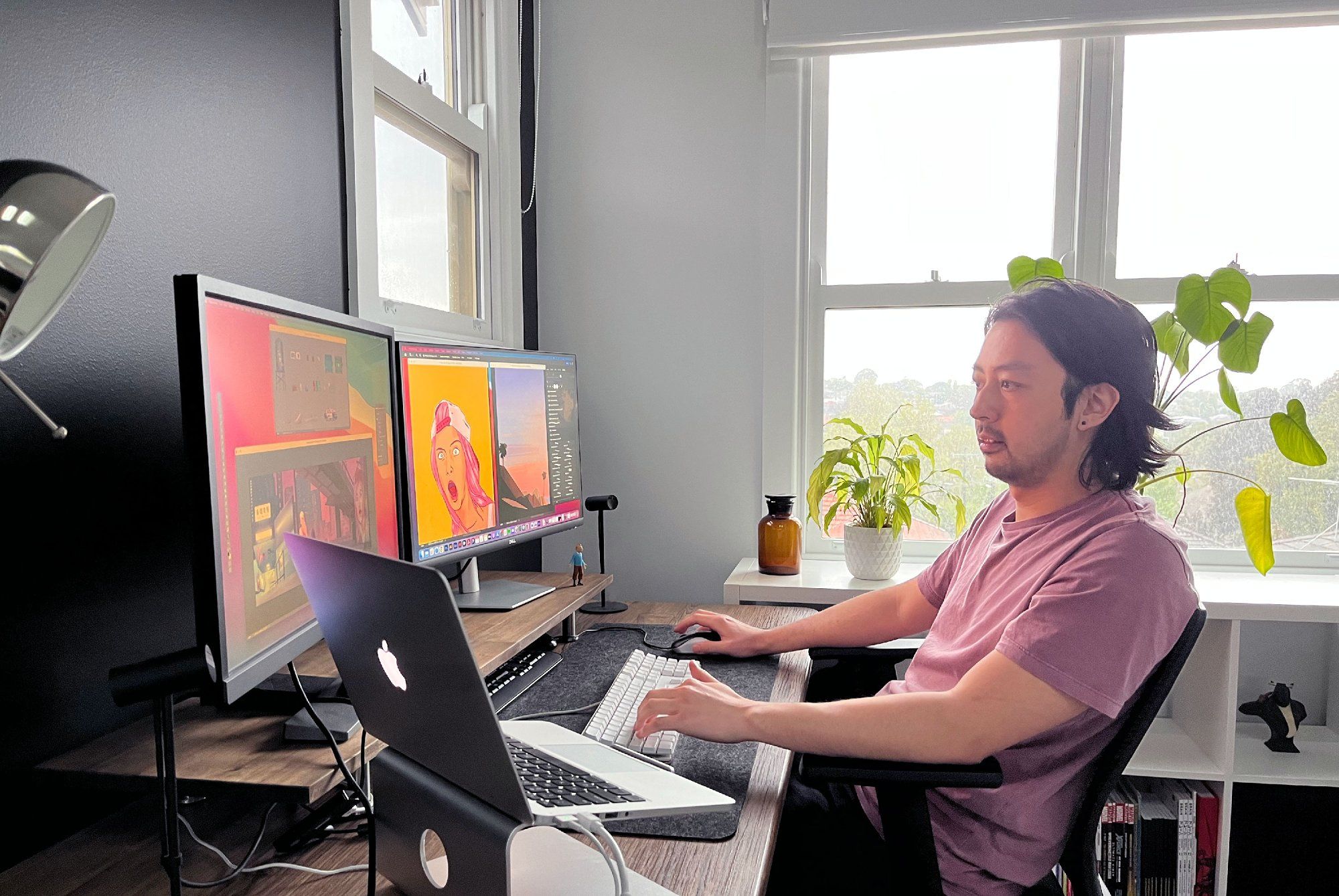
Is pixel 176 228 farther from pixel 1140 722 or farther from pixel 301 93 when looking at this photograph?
pixel 1140 722

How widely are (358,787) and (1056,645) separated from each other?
0.79 m

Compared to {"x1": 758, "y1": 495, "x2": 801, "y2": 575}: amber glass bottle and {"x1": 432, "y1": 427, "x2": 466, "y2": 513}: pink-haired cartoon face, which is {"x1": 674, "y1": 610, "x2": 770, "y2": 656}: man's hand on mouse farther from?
{"x1": 758, "y1": 495, "x2": 801, "y2": 575}: amber glass bottle

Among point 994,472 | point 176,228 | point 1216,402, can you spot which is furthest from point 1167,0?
point 176,228

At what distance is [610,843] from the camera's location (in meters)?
0.69

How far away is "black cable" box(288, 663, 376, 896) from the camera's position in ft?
2.62

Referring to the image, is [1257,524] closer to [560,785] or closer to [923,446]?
[923,446]

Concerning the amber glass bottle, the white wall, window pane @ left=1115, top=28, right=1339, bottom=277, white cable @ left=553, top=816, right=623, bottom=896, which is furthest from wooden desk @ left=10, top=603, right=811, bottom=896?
window pane @ left=1115, top=28, right=1339, bottom=277

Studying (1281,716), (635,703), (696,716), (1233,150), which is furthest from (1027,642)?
(1233,150)

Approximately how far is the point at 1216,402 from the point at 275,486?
2.37 meters

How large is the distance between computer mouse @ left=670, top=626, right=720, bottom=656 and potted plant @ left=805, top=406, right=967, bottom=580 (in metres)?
0.70

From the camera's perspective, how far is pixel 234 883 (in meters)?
0.85

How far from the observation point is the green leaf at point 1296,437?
1997 millimetres

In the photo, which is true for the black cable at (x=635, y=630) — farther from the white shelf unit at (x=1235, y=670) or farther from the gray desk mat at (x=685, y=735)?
the white shelf unit at (x=1235, y=670)

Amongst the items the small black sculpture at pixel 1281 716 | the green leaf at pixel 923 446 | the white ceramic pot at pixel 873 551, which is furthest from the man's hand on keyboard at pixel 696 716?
the small black sculpture at pixel 1281 716
